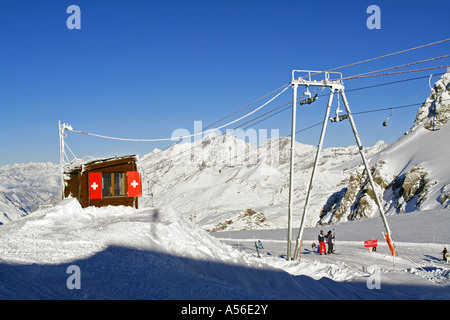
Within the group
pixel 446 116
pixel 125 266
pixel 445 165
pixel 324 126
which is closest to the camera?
pixel 125 266

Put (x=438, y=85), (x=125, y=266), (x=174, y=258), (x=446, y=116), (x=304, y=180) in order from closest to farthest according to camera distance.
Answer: (x=125, y=266)
(x=174, y=258)
(x=446, y=116)
(x=438, y=85)
(x=304, y=180)

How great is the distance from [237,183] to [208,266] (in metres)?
80.7

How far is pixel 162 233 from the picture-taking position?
14.1m

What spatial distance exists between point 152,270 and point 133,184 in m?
13.3

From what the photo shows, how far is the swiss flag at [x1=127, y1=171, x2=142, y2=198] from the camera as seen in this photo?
2330 centimetres

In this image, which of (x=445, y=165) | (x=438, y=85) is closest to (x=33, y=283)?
(x=445, y=165)

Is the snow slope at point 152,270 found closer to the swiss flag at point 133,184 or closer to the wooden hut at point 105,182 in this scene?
the wooden hut at point 105,182

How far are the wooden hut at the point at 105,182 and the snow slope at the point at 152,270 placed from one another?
4.27 meters

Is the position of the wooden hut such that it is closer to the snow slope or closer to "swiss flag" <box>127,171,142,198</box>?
"swiss flag" <box>127,171,142,198</box>

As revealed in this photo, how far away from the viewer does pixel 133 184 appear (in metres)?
23.3

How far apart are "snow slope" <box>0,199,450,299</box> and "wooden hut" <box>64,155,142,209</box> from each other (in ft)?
14.0

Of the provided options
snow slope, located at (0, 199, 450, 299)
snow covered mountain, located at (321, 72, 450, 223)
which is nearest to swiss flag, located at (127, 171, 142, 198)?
snow slope, located at (0, 199, 450, 299)

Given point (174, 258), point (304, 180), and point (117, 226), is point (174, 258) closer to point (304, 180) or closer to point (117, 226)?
point (117, 226)

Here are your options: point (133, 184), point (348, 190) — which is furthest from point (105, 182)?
point (348, 190)
